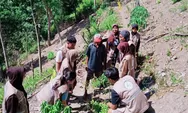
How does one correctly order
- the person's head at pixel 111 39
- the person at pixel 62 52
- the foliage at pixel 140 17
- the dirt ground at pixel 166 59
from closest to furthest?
the dirt ground at pixel 166 59 → the person at pixel 62 52 → the person's head at pixel 111 39 → the foliage at pixel 140 17

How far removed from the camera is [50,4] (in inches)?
927

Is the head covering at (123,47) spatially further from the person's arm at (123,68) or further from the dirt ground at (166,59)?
the dirt ground at (166,59)

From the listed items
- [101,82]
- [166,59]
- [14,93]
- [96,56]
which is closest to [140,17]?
[166,59]

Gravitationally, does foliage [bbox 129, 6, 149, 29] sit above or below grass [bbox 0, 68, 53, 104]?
above

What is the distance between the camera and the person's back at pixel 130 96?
543 cm

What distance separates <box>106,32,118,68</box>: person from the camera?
8.16m

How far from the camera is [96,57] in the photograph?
765cm

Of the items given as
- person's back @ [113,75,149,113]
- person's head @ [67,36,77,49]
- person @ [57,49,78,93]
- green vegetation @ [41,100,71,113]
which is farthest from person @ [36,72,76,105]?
person's back @ [113,75,149,113]

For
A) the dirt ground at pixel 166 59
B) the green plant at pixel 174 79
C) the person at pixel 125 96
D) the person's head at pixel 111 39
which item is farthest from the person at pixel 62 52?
the green plant at pixel 174 79

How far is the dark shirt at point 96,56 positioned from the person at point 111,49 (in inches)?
21.8

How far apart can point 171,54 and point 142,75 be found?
960mm

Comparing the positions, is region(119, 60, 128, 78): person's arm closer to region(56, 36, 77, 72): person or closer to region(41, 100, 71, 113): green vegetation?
region(56, 36, 77, 72): person

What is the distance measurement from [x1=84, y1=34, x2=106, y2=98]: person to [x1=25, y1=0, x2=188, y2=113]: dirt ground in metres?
0.70

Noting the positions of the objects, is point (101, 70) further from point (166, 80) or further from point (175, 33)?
point (175, 33)
